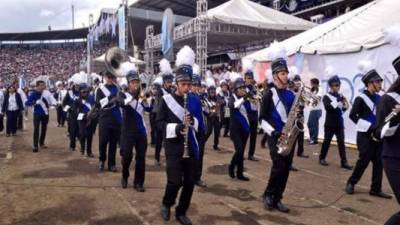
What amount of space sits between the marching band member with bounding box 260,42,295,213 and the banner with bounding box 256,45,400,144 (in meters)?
6.04

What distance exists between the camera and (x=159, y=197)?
668 centimetres

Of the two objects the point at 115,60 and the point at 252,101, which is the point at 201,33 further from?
the point at 252,101

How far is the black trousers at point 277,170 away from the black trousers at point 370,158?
158cm

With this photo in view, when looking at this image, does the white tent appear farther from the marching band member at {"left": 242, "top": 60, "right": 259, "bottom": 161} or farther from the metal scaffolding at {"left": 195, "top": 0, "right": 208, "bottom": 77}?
the metal scaffolding at {"left": 195, "top": 0, "right": 208, "bottom": 77}

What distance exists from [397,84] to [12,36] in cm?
7125

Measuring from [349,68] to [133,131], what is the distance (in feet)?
24.9

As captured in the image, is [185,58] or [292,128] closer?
[185,58]

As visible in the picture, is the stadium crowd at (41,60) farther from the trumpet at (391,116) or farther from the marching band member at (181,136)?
the trumpet at (391,116)

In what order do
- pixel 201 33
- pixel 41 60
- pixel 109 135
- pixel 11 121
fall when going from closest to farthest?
pixel 109 135
pixel 11 121
pixel 201 33
pixel 41 60

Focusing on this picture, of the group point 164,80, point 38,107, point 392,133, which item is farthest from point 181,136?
point 38,107

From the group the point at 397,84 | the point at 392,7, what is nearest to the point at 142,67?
the point at 392,7

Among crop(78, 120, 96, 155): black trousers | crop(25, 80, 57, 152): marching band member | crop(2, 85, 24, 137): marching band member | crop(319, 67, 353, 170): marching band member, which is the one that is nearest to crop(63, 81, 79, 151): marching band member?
crop(25, 80, 57, 152): marching band member

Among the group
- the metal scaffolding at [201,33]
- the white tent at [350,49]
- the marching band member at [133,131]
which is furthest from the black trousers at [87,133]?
the metal scaffolding at [201,33]

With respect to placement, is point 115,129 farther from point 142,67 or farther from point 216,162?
point 142,67
